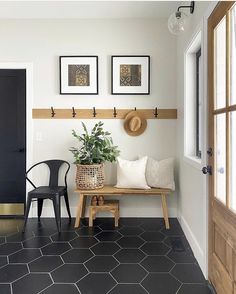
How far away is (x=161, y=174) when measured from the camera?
9.99ft

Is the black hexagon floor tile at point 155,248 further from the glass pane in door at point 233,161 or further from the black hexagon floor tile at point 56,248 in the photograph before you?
the glass pane in door at point 233,161

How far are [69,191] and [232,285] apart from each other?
231cm

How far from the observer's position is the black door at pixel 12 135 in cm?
328

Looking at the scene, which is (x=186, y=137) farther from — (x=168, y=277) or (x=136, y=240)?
(x=168, y=277)

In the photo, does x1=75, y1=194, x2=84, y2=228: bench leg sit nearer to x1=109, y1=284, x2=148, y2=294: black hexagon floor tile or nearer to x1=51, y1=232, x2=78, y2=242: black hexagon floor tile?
x1=51, y1=232, x2=78, y2=242: black hexagon floor tile

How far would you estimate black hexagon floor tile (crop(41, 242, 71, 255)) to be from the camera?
235 centimetres

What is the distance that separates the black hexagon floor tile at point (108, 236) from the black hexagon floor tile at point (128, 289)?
2.65ft

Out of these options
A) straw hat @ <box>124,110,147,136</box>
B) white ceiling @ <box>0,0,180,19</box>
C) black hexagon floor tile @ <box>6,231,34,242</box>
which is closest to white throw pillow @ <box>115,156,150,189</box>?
straw hat @ <box>124,110,147,136</box>

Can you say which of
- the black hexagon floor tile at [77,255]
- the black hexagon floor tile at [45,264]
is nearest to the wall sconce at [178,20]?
the black hexagon floor tile at [77,255]

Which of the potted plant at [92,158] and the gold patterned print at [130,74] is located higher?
the gold patterned print at [130,74]

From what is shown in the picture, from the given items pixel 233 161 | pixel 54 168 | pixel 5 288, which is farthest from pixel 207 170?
pixel 54 168

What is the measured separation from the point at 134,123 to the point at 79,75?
0.95 meters

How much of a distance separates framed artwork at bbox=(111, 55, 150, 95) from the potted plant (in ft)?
2.07

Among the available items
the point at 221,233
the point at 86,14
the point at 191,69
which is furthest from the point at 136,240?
the point at 86,14
